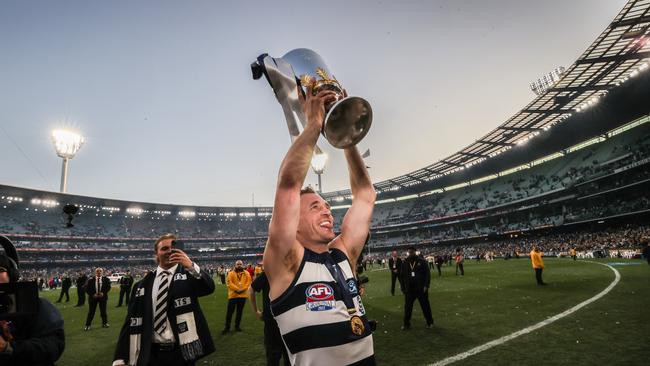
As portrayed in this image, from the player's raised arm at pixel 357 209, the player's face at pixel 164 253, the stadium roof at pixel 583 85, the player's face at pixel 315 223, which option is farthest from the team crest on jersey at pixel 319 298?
the stadium roof at pixel 583 85

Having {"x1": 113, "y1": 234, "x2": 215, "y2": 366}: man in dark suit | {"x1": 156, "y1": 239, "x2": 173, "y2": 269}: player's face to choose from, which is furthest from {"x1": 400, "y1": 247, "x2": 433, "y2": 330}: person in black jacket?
{"x1": 156, "y1": 239, "x2": 173, "y2": 269}: player's face

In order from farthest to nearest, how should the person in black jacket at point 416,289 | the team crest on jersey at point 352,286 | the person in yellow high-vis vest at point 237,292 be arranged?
the person in yellow high-vis vest at point 237,292 < the person in black jacket at point 416,289 < the team crest on jersey at point 352,286

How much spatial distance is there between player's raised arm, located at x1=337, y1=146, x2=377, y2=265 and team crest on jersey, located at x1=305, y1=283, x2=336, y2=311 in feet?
1.66

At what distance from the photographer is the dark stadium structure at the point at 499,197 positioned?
31125 mm

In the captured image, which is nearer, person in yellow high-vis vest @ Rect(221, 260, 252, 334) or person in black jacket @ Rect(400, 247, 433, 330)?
person in black jacket @ Rect(400, 247, 433, 330)

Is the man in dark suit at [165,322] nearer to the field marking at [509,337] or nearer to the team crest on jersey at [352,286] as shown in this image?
the team crest on jersey at [352,286]

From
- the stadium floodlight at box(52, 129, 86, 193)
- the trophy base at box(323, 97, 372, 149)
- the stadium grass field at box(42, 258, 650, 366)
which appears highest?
the stadium floodlight at box(52, 129, 86, 193)

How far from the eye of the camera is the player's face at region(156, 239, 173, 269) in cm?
394

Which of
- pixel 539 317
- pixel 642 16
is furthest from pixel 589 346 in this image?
pixel 642 16

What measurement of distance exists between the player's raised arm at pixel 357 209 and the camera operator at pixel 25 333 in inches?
70.7

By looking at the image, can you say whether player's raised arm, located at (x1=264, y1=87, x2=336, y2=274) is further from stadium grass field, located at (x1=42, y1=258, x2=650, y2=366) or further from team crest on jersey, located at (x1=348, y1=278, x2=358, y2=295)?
stadium grass field, located at (x1=42, y1=258, x2=650, y2=366)

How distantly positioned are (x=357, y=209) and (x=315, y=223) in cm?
49

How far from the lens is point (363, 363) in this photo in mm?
1715

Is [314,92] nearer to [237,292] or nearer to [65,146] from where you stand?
[237,292]
